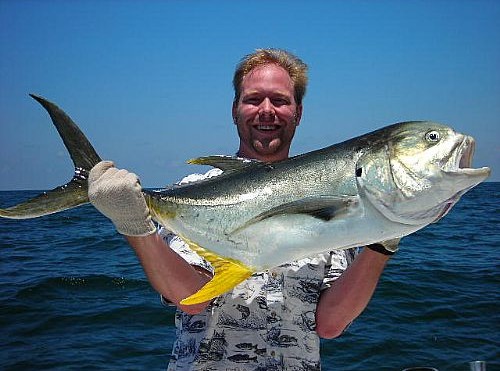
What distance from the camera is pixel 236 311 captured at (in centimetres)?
330

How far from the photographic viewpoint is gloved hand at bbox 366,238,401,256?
2637 millimetres

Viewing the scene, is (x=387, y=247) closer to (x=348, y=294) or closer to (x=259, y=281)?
(x=348, y=294)

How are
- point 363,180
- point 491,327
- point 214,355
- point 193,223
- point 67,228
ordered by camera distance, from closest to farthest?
point 363,180 → point 193,223 → point 214,355 → point 491,327 → point 67,228

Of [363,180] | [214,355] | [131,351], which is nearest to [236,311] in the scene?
[214,355]

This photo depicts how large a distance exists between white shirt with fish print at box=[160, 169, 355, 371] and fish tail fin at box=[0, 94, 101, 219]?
2.61 feet

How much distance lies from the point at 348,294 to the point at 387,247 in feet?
2.10

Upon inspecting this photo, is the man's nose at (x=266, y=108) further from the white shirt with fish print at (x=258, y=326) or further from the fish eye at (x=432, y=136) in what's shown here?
the fish eye at (x=432, y=136)

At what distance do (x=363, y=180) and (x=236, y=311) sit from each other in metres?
1.41

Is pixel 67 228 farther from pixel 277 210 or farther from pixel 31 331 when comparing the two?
pixel 277 210

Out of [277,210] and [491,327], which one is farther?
[491,327]

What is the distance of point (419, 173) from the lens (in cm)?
223

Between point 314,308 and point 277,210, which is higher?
point 277,210

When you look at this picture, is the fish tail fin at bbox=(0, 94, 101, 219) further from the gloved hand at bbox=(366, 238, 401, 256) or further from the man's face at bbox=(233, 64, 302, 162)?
the gloved hand at bbox=(366, 238, 401, 256)

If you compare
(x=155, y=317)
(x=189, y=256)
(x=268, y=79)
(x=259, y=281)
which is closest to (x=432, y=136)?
(x=268, y=79)
